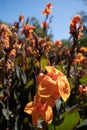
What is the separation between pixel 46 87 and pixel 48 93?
0.08 ft

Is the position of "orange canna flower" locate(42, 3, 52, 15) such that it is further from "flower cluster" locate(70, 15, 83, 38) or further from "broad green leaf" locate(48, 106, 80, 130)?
"broad green leaf" locate(48, 106, 80, 130)

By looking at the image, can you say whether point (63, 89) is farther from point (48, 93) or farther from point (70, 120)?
point (70, 120)

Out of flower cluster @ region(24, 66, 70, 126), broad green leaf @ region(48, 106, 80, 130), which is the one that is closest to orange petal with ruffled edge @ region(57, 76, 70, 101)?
flower cluster @ region(24, 66, 70, 126)

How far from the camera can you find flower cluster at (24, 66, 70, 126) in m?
1.45

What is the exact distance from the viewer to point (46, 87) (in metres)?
1.45

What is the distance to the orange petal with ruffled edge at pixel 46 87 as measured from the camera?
4.76 ft

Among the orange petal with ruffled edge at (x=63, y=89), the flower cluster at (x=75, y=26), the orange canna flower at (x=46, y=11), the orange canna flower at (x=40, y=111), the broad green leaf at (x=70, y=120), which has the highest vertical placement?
the orange canna flower at (x=46, y=11)

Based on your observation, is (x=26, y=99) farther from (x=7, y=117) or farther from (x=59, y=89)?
(x=59, y=89)

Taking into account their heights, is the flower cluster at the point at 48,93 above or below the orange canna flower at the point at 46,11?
below

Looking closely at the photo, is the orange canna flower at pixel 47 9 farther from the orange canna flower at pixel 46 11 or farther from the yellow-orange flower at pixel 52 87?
the yellow-orange flower at pixel 52 87

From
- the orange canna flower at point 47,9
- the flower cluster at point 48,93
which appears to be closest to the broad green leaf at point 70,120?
the flower cluster at point 48,93

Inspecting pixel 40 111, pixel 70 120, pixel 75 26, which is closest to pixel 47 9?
pixel 75 26

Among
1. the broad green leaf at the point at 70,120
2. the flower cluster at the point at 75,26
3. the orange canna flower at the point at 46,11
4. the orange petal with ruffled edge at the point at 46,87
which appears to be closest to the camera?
the orange petal with ruffled edge at the point at 46,87

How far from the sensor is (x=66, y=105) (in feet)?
8.95
